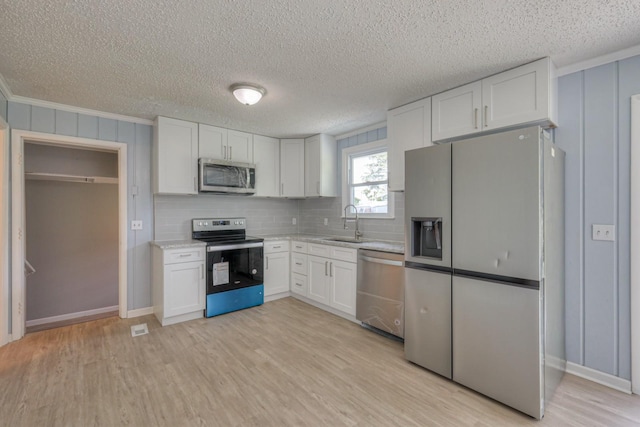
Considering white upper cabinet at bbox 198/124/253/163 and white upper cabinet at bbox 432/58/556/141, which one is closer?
white upper cabinet at bbox 432/58/556/141

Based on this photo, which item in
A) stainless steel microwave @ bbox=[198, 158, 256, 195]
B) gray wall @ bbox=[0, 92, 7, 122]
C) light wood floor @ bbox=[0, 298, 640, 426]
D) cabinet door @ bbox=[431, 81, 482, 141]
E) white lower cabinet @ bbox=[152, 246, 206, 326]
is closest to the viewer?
light wood floor @ bbox=[0, 298, 640, 426]

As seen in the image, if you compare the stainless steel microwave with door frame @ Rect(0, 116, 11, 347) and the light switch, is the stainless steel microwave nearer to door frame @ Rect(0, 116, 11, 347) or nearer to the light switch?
door frame @ Rect(0, 116, 11, 347)

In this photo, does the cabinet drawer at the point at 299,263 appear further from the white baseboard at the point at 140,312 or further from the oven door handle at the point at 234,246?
the white baseboard at the point at 140,312

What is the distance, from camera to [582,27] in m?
1.78

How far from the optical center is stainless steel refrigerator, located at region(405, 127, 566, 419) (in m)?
1.81

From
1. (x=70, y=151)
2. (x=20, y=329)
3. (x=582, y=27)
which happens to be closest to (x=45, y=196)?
(x=70, y=151)

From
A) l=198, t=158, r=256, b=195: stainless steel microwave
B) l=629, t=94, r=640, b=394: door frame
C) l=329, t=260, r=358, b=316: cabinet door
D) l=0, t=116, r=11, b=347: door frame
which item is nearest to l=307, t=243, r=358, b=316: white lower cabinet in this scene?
l=329, t=260, r=358, b=316: cabinet door

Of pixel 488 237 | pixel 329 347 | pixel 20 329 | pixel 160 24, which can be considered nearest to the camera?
pixel 160 24

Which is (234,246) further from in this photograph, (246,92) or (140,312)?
(246,92)

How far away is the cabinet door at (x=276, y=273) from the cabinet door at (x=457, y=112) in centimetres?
258

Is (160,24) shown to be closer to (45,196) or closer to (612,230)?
(612,230)

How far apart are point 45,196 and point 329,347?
463 cm

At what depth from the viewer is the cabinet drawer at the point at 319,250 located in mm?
3646

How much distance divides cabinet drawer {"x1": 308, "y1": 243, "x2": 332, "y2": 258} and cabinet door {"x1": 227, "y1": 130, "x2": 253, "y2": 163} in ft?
5.01
